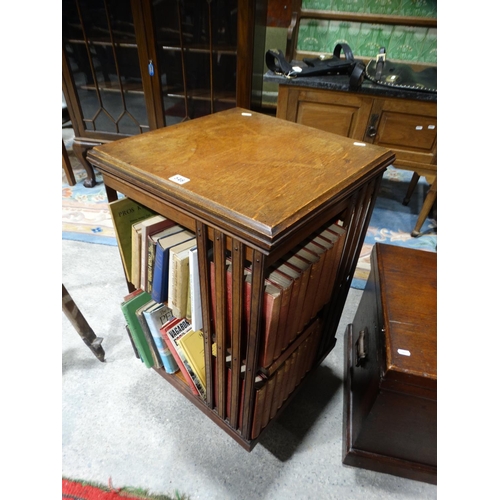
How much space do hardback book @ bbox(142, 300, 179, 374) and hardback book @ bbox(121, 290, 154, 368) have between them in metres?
0.03

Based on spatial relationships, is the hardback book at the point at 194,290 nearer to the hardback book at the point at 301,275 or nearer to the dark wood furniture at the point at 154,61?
the hardback book at the point at 301,275

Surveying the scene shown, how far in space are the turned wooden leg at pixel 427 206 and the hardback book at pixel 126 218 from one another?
1517 millimetres

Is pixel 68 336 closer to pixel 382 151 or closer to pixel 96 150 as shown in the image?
pixel 96 150

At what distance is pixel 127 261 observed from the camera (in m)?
0.89

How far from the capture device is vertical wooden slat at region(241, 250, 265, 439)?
1.80 ft

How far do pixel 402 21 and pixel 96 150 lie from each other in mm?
2279

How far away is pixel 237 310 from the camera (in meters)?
0.64

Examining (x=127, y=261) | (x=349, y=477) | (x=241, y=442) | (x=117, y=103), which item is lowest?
(x=349, y=477)

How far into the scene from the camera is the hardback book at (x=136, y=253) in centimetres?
79

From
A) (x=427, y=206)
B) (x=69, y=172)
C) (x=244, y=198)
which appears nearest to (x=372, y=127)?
(x=427, y=206)

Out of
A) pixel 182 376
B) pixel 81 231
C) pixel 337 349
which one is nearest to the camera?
pixel 182 376

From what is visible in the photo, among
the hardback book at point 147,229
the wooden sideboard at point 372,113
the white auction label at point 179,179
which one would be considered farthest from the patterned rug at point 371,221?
the white auction label at point 179,179

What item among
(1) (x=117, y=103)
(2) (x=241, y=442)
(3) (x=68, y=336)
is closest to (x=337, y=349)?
(2) (x=241, y=442)

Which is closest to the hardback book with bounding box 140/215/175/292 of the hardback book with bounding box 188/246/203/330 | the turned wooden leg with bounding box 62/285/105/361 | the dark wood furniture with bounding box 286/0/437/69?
the hardback book with bounding box 188/246/203/330
